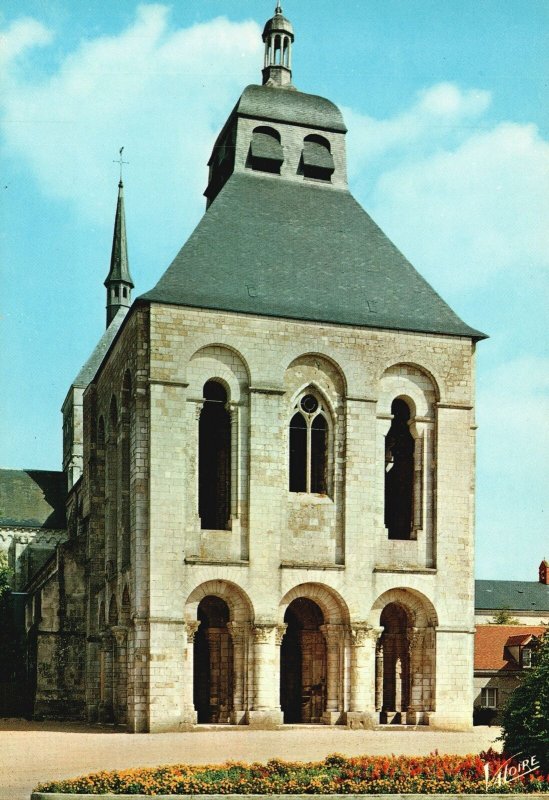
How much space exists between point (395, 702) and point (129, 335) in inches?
491

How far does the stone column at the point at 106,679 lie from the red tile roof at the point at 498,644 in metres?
24.1

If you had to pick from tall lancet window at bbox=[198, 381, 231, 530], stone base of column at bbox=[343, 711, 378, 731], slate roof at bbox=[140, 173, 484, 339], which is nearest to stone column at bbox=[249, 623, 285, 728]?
stone base of column at bbox=[343, 711, 378, 731]

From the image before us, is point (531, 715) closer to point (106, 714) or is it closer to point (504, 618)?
point (106, 714)

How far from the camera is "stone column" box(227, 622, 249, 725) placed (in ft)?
92.1

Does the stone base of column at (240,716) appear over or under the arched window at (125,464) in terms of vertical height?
under

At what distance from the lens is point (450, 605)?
30.1 m

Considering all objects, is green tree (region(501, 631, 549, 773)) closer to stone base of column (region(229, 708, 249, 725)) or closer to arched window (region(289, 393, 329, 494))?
stone base of column (region(229, 708, 249, 725))

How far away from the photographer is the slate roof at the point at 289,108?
35312 mm

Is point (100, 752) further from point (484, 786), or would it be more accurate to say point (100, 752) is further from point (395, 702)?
point (395, 702)

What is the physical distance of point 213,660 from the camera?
29.8 meters

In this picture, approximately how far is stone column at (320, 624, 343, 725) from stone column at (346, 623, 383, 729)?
39cm

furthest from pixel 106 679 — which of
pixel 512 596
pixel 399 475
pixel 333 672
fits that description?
pixel 512 596

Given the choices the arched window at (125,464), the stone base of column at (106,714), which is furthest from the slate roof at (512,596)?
the arched window at (125,464)

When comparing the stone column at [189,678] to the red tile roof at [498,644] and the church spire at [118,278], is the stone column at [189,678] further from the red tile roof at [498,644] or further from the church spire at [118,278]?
the church spire at [118,278]
